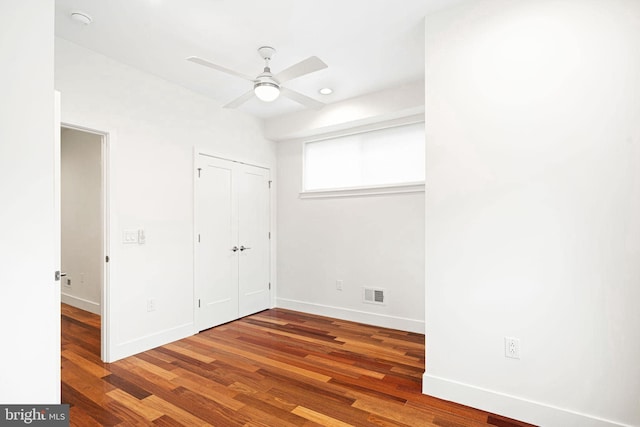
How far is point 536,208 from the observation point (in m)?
2.05

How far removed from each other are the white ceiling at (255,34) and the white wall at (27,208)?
0.93 metres

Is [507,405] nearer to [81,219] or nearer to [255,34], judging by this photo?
[255,34]

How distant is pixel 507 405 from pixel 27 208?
293 centimetres

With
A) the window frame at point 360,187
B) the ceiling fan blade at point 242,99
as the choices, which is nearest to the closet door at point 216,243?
the window frame at point 360,187

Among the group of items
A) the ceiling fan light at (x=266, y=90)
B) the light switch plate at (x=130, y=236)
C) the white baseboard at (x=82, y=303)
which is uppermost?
the ceiling fan light at (x=266, y=90)

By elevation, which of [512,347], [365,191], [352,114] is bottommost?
[512,347]

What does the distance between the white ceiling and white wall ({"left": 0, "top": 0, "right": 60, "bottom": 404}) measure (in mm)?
932

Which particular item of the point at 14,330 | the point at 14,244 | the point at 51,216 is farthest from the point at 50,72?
the point at 14,330

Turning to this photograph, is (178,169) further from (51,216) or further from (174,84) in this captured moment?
(51,216)

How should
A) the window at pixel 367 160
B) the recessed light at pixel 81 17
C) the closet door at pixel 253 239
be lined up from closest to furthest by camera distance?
the recessed light at pixel 81 17, the window at pixel 367 160, the closet door at pixel 253 239

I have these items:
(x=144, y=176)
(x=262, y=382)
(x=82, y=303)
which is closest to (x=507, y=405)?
(x=262, y=382)

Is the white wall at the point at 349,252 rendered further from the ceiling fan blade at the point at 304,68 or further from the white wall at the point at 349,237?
the ceiling fan blade at the point at 304,68

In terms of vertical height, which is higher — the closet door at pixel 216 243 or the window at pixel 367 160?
the window at pixel 367 160

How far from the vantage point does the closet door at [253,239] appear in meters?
4.40
